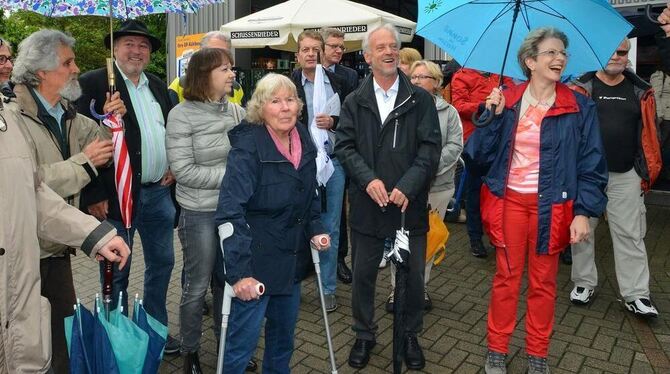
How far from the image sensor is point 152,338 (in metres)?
2.61

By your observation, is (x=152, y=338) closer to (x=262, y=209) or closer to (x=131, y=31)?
(x=262, y=209)

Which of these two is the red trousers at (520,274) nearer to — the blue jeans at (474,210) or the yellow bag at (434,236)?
the yellow bag at (434,236)

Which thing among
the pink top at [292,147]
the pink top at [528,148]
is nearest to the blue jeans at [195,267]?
the pink top at [292,147]

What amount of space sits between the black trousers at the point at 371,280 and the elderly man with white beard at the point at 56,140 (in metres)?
1.72

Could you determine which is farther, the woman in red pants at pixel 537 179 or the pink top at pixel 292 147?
the woman in red pants at pixel 537 179

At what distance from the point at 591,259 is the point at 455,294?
1.23m

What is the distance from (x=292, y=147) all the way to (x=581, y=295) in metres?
3.23

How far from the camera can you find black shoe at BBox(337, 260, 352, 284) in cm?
541

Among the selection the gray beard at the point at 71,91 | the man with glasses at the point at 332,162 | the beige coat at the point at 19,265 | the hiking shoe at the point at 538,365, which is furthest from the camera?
the man with glasses at the point at 332,162

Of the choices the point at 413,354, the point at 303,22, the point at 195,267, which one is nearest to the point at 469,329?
the point at 413,354

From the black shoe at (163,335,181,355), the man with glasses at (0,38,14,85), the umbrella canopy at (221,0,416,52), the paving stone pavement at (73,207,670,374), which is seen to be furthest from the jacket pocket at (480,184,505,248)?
the umbrella canopy at (221,0,416,52)

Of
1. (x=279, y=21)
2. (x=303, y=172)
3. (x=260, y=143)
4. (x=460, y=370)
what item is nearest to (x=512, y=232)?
(x=460, y=370)

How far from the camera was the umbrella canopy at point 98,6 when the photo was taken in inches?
135

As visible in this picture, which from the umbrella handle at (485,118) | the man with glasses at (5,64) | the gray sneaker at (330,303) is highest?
the man with glasses at (5,64)
